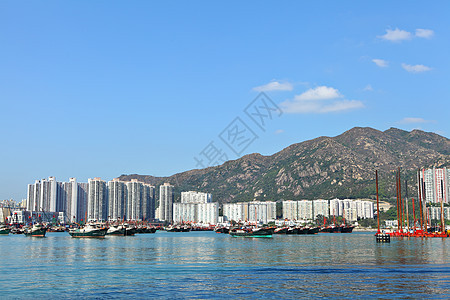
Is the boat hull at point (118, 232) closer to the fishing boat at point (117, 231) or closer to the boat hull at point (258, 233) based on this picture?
the fishing boat at point (117, 231)

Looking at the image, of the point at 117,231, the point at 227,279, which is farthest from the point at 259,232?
the point at 227,279

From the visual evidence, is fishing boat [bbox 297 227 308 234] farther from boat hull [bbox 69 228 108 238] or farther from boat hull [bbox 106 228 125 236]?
boat hull [bbox 69 228 108 238]

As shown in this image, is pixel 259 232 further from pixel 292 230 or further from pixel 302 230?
pixel 302 230

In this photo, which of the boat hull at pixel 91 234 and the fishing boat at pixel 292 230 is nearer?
the boat hull at pixel 91 234

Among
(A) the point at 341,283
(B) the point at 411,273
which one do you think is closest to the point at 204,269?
(A) the point at 341,283

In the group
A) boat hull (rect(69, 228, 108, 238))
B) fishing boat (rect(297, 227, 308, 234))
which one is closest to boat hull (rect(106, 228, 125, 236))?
boat hull (rect(69, 228, 108, 238))

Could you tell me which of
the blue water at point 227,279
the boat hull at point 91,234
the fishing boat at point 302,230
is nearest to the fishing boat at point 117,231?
the boat hull at point 91,234

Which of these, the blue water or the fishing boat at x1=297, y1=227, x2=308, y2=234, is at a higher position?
the blue water

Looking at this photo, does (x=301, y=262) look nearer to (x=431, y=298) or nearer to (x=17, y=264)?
(x=431, y=298)

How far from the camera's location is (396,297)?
87.2 ft

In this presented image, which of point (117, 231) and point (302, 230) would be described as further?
point (302, 230)

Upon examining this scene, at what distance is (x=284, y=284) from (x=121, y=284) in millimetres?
11668

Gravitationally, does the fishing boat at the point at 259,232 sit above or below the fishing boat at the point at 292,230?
above

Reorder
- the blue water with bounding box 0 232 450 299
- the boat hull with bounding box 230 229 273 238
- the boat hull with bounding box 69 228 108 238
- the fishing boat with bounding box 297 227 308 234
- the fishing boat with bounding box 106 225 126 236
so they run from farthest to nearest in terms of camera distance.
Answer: the fishing boat with bounding box 297 227 308 234 → the fishing boat with bounding box 106 225 126 236 → the boat hull with bounding box 230 229 273 238 → the boat hull with bounding box 69 228 108 238 → the blue water with bounding box 0 232 450 299
